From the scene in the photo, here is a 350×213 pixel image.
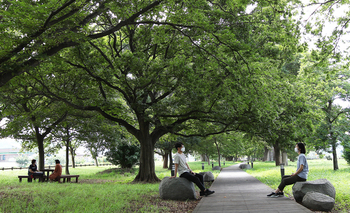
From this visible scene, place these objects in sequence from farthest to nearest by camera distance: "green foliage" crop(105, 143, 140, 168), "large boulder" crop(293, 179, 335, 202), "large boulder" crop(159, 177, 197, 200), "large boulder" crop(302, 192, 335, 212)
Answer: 1. "green foliage" crop(105, 143, 140, 168)
2. "large boulder" crop(159, 177, 197, 200)
3. "large boulder" crop(293, 179, 335, 202)
4. "large boulder" crop(302, 192, 335, 212)

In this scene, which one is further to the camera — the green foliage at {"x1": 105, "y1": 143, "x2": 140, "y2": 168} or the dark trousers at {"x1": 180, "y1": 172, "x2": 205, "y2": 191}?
the green foliage at {"x1": 105, "y1": 143, "x2": 140, "y2": 168}

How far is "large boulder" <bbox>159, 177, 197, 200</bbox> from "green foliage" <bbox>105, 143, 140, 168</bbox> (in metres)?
18.0

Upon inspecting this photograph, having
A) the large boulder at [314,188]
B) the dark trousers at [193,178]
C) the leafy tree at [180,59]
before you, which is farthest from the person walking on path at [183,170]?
the leafy tree at [180,59]

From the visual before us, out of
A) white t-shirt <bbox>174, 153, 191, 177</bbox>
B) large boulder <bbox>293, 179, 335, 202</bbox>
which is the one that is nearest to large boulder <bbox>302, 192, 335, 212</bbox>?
large boulder <bbox>293, 179, 335, 202</bbox>

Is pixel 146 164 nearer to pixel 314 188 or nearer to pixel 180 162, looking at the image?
pixel 180 162

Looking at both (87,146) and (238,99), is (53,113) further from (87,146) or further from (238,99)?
(238,99)

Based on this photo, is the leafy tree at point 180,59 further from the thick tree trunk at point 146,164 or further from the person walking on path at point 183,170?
the person walking on path at point 183,170

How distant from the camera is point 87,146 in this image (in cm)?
2772

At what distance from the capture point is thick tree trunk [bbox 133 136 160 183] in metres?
15.3

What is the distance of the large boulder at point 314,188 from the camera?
Answer: 6.76 m

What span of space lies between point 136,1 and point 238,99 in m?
5.94

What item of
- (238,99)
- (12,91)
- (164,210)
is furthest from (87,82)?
(164,210)

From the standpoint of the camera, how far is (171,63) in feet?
35.2

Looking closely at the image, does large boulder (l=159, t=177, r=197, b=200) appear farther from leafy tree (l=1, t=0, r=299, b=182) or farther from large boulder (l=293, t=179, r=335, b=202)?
leafy tree (l=1, t=0, r=299, b=182)
